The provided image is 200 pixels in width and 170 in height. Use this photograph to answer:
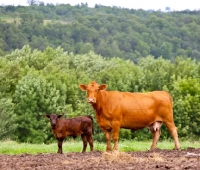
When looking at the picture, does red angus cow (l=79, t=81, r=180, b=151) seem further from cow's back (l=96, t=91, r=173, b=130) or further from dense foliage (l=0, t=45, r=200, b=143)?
dense foliage (l=0, t=45, r=200, b=143)

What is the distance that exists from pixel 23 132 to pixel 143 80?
49.0 ft

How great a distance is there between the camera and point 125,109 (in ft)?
64.8

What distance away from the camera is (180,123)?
2584 inches

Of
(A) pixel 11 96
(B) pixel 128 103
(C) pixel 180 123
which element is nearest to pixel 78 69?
(A) pixel 11 96

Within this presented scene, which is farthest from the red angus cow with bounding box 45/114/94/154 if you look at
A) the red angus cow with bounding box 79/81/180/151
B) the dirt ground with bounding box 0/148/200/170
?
the dirt ground with bounding box 0/148/200/170

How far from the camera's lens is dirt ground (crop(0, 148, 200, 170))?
45.8ft

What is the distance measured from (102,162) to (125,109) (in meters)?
4.81

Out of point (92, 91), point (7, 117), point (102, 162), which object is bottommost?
point (7, 117)

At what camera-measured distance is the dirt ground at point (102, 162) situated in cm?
1395

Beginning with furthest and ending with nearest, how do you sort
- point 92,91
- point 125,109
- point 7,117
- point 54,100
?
point 54,100, point 7,117, point 125,109, point 92,91

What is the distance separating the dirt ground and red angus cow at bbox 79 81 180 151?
7.88ft

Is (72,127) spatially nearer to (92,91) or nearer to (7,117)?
(92,91)

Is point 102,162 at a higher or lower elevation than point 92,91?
lower

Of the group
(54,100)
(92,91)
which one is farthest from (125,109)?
(54,100)
